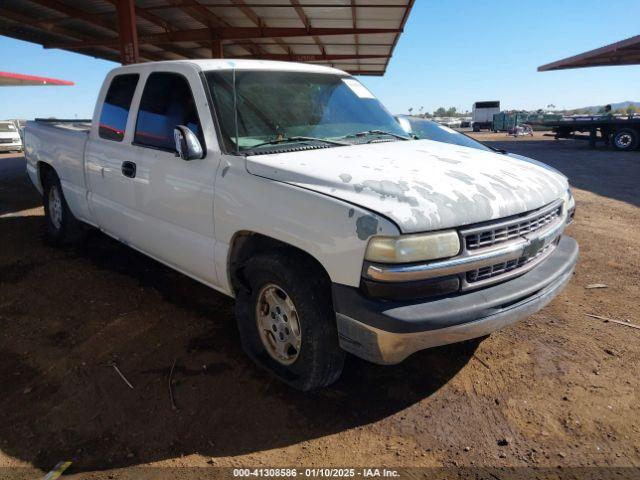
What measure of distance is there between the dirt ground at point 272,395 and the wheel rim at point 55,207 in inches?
54.4

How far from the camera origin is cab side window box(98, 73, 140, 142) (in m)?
4.07

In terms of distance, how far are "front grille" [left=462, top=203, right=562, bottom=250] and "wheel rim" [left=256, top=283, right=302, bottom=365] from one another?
1047mm

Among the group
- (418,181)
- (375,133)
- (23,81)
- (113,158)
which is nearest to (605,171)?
(375,133)

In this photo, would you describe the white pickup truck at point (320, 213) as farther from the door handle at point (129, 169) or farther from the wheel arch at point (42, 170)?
the wheel arch at point (42, 170)

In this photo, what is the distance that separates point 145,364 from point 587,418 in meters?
2.76

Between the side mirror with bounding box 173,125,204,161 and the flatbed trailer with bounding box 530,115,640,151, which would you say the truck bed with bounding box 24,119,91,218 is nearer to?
the side mirror with bounding box 173,125,204,161

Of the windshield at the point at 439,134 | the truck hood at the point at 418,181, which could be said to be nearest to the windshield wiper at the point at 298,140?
the truck hood at the point at 418,181

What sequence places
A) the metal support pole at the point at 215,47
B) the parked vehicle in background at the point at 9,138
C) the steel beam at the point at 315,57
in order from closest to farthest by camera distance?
the metal support pole at the point at 215,47, the steel beam at the point at 315,57, the parked vehicle in background at the point at 9,138

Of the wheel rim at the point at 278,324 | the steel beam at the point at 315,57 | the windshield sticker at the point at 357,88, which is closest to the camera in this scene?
the wheel rim at the point at 278,324

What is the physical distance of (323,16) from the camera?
1245 cm

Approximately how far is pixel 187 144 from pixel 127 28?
9932 mm

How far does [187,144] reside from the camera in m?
3.03

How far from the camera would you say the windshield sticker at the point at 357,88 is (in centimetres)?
400

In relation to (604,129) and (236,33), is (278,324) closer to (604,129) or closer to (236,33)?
(236,33)
